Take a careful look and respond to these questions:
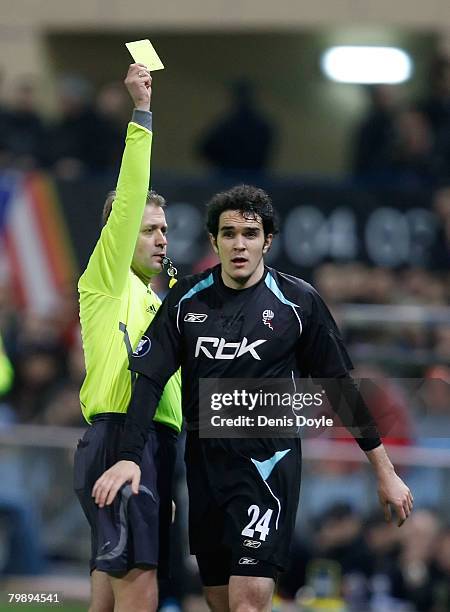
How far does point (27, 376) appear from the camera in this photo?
11016 mm

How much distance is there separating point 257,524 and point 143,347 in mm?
848

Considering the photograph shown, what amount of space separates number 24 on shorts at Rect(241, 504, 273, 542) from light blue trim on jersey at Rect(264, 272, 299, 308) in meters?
0.83

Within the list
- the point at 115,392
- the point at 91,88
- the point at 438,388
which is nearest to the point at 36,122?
the point at 91,88

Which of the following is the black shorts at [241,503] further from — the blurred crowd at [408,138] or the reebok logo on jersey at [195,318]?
the blurred crowd at [408,138]

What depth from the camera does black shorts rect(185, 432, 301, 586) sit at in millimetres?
5414

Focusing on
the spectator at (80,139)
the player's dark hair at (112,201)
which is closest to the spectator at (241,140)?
the spectator at (80,139)

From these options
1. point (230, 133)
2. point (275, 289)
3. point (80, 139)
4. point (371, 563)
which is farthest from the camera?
point (230, 133)

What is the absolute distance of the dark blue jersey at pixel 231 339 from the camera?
551 centimetres

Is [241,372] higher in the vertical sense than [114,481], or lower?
higher

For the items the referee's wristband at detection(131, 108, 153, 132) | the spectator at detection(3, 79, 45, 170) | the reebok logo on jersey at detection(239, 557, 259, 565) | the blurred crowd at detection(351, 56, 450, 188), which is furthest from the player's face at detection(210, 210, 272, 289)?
the spectator at detection(3, 79, 45, 170)

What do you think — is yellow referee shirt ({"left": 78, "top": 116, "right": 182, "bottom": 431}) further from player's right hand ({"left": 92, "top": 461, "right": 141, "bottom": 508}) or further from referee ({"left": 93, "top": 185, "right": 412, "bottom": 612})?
player's right hand ({"left": 92, "top": 461, "right": 141, "bottom": 508})

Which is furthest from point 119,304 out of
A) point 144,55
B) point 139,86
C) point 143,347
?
point 144,55

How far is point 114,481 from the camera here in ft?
17.4

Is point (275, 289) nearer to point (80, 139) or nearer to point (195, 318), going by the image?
point (195, 318)
